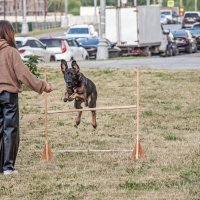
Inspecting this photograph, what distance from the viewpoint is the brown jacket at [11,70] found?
36.9ft

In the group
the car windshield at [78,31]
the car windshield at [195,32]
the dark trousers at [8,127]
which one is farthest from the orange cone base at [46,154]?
the car windshield at [78,31]

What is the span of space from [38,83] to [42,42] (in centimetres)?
3225

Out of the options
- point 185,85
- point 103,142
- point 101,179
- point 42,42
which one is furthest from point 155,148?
point 42,42

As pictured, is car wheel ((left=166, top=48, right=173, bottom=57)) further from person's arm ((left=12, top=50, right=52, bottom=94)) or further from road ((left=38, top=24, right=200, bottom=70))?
person's arm ((left=12, top=50, right=52, bottom=94))

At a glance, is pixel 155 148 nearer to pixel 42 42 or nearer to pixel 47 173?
pixel 47 173

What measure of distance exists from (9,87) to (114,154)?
238cm

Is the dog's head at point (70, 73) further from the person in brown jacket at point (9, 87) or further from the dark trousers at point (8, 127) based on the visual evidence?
the dark trousers at point (8, 127)

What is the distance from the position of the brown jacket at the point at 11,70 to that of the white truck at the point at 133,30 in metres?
38.8

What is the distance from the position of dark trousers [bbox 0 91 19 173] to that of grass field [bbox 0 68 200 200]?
240mm

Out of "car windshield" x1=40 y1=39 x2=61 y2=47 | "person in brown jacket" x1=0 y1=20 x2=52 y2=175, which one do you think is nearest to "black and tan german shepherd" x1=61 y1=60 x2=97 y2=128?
"person in brown jacket" x1=0 y1=20 x2=52 y2=175

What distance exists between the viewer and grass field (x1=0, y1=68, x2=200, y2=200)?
10.2m

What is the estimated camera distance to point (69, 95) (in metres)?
13.1

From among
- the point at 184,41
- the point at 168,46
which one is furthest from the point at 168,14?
the point at 168,46

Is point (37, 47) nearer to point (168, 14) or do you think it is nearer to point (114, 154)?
point (114, 154)
